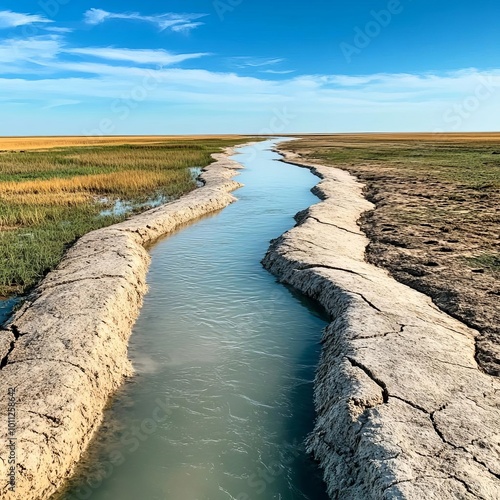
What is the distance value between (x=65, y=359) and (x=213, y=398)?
5.64 feet

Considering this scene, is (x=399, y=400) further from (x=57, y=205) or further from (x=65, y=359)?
(x=57, y=205)

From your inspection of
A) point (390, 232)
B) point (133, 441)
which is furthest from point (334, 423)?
point (390, 232)

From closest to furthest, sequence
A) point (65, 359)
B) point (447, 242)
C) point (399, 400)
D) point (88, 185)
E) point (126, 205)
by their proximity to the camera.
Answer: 1. point (399, 400)
2. point (65, 359)
3. point (447, 242)
4. point (126, 205)
5. point (88, 185)

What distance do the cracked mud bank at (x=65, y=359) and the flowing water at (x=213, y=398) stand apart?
233 mm

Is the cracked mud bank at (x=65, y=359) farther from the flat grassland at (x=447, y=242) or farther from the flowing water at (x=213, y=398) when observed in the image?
the flat grassland at (x=447, y=242)

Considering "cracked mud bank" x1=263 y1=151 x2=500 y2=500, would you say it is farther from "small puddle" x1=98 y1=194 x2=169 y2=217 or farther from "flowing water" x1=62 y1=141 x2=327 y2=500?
"small puddle" x1=98 y1=194 x2=169 y2=217

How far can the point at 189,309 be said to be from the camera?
25.2 feet

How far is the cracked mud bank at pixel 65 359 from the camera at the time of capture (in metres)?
4.00

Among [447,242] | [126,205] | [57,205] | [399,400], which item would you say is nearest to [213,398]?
[399,400]

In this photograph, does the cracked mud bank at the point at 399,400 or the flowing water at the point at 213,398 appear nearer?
the cracked mud bank at the point at 399,400

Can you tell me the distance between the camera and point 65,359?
5207 millimetres

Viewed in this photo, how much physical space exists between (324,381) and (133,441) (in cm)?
218

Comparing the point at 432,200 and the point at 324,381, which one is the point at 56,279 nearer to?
the point at 324,381

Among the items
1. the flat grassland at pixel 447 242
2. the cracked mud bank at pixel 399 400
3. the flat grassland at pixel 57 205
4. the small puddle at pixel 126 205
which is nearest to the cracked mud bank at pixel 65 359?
the flat grassland at pixel 57 205
